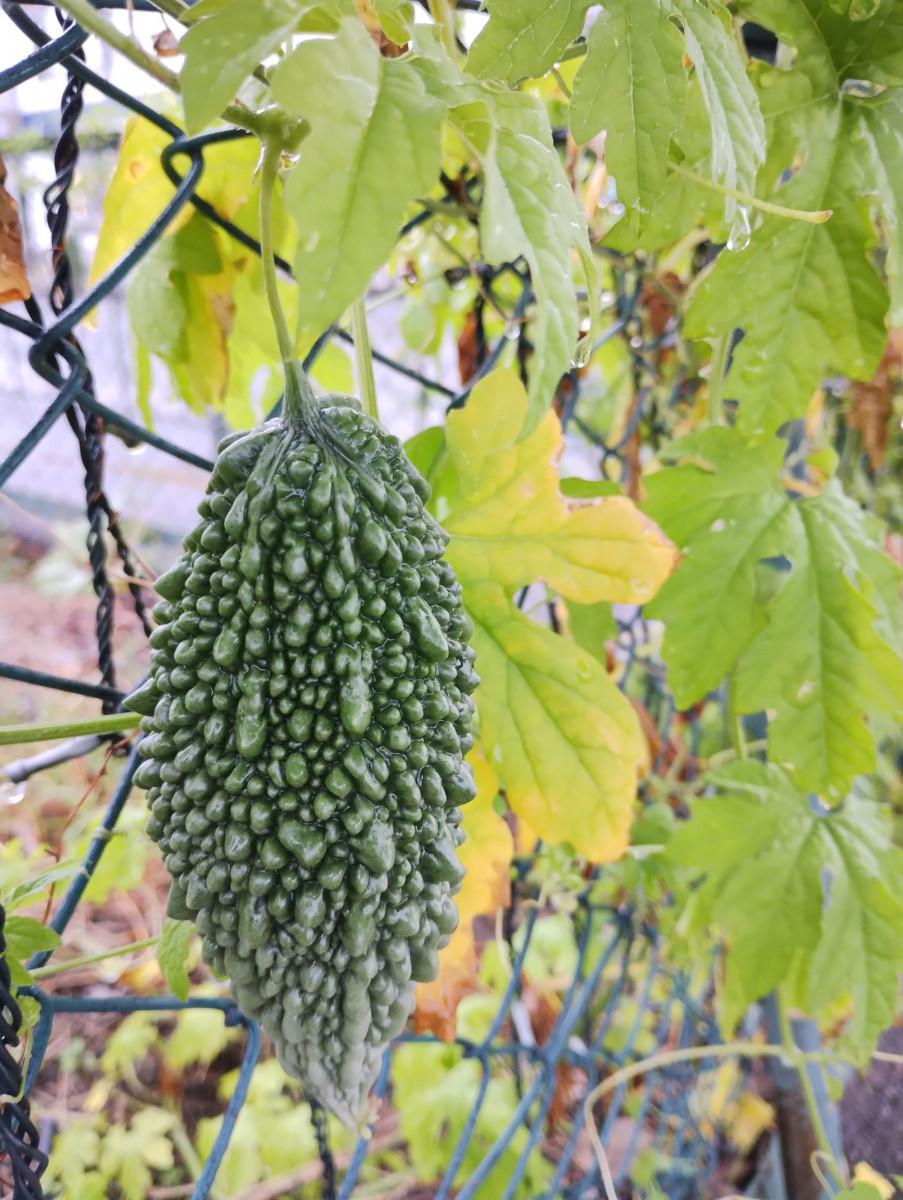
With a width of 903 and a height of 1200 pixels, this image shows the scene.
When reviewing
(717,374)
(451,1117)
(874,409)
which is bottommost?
(451,1117)

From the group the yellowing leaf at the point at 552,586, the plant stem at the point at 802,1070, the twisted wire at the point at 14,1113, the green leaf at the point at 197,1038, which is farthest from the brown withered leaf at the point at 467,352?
the green leaf at the point at 197,1038

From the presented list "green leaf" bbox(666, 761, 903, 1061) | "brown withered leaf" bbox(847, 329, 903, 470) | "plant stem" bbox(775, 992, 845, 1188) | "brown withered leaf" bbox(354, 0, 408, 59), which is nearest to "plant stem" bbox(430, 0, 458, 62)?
"brown withered leaf" bbox(354, 0, 408, 59)

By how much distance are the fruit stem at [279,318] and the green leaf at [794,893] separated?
2.63 ft

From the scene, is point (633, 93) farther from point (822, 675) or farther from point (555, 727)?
point (822, 675)

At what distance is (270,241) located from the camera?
0.50 m

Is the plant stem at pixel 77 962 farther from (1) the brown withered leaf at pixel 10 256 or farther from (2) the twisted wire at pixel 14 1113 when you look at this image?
(1) the brown withered leaf at pixel 10 256

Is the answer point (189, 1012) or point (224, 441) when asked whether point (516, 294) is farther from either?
point (189, 1012)

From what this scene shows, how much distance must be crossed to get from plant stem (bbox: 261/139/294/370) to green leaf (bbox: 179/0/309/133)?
11 cm

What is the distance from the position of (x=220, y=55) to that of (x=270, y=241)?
126mm

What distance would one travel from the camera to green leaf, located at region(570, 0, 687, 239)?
567 millimetres

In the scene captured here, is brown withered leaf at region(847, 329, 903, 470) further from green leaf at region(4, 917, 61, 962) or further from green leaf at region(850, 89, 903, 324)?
green leaf at region(4, 917, 61, 962)

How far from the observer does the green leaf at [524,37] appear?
56cm

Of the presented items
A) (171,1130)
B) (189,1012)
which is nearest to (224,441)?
(189,1012)

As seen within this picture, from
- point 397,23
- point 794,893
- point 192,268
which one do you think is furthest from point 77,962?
point 794,893
